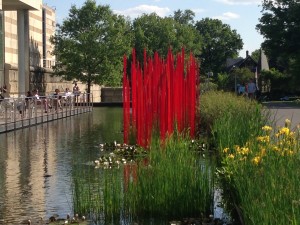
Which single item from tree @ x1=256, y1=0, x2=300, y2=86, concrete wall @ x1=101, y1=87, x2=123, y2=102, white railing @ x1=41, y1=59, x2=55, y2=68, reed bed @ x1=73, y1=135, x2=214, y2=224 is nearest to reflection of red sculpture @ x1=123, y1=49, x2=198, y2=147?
reed bed @ x1=73, y1=135, x2=214, y2=224

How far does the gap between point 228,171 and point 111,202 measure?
61.9 inches

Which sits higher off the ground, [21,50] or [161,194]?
[21,50]

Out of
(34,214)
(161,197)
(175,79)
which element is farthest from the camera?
(175,79)

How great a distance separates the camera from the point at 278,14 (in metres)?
66.1

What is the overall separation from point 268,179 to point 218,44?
11905 centimetres

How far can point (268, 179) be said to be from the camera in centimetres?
583

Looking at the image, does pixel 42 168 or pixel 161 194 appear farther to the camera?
pixel 42 168

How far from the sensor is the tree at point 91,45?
214 feet

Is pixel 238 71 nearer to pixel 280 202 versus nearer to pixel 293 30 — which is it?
pixel 293 30

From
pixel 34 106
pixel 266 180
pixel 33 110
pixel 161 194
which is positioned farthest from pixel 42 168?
pixel 34 106

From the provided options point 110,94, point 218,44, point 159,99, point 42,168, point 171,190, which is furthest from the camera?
point 218,44

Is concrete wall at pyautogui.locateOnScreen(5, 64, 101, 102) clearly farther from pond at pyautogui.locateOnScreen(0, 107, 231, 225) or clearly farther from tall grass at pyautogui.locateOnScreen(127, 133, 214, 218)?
tall grass at pyautogui.locateOnScreen(127, 133, 214, 218)

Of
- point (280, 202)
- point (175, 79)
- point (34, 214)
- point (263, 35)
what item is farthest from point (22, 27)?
point (280, 202)

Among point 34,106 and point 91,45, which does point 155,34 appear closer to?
point 91,45
